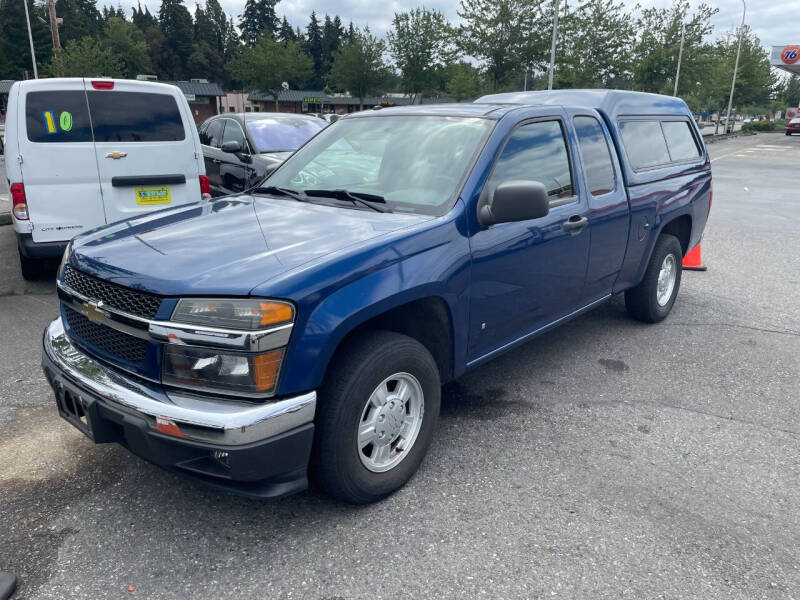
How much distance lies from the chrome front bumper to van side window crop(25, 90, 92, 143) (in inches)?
162

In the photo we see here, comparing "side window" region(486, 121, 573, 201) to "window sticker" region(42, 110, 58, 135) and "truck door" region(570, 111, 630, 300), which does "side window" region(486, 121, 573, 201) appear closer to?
"truck door" region(570, 111, 630, 300)

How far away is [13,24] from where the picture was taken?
79.1m

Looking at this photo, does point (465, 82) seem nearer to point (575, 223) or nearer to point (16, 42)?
point (575, 223)

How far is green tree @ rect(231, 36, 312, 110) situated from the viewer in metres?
66.6

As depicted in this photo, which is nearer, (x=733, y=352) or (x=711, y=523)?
(x=711, y=523)

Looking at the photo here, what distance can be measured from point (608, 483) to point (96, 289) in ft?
A: 8.26

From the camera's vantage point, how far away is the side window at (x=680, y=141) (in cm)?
539

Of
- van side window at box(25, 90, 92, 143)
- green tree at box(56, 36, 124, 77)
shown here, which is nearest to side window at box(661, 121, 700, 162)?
van side window at box(25, 90, 92, 143)

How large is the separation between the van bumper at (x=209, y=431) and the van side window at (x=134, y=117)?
4.33 m

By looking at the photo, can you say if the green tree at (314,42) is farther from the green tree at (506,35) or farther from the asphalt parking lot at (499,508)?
the asphalt parking lot at (499,508)

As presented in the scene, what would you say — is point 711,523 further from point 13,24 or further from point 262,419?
point 13,24

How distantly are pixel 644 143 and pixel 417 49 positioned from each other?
165 feet

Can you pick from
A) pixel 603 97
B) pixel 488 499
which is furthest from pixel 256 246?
pixel 603 97

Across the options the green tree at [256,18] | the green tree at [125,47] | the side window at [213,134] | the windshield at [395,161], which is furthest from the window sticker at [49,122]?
the green tree at [256,18]
